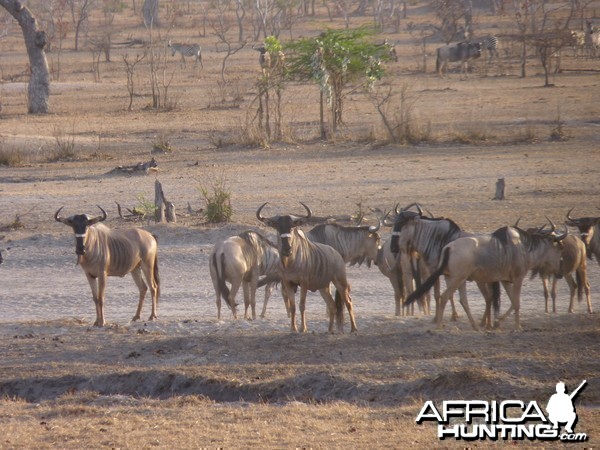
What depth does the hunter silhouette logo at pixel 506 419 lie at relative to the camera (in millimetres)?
6488

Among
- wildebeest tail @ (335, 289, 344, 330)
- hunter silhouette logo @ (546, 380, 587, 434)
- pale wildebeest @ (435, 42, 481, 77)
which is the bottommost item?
wildebeest tail @ (335, 289, 344, 330)

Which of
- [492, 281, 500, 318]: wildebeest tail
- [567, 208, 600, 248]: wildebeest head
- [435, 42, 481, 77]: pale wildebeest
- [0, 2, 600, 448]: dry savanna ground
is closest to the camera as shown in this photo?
[0, 2, 600, 448]: dry savanna ground

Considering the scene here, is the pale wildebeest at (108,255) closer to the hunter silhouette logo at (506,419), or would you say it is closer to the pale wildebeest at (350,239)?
the pale wildebeest at (350,239)

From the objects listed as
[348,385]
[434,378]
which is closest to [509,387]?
[434,378]

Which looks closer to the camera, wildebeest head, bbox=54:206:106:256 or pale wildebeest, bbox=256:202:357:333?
pale wildebeest, bbox=256:202:357:333

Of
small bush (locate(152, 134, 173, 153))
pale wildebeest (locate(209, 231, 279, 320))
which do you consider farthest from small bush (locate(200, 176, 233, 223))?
small bush (locate(152, 134, 173, 153))

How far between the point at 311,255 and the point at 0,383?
3347 mm

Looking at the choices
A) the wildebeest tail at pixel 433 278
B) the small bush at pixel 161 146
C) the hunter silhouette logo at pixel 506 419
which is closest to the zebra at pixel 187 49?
the small bush at pixel 161 146

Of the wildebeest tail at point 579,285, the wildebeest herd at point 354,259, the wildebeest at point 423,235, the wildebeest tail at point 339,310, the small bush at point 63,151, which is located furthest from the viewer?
the small bush at point 63,151

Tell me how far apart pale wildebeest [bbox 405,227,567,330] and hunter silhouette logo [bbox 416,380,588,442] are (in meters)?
3.26

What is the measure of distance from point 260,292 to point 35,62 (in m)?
19.4

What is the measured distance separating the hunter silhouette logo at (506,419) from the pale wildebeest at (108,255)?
16.2 feet

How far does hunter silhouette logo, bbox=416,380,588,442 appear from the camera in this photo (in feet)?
21.3

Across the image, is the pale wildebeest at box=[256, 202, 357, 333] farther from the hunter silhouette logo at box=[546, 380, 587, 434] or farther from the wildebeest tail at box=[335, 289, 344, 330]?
the hunter silhouette logo at box=[546, 380, 587, 434]
